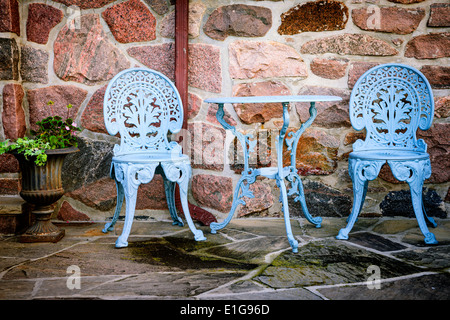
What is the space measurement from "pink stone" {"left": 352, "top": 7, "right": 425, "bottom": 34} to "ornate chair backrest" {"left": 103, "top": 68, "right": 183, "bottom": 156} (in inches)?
54.2

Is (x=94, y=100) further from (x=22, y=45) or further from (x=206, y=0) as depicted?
(x=206, y=0)

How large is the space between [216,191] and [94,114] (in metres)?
1.02

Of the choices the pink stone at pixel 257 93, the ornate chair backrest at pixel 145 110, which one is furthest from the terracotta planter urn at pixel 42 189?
the pink stone at pixel 257 93

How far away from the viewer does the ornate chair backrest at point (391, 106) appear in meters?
2.67

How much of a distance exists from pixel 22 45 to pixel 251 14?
1610mm

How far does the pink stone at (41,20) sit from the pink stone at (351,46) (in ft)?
5.71

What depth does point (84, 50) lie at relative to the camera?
290 centimetres

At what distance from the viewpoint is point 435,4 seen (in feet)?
9.31

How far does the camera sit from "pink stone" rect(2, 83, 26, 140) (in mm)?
2766

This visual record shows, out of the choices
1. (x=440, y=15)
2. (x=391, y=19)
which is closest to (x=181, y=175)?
(x=391, y=19)

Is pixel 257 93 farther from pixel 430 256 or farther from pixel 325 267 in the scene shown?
pixel 430 256

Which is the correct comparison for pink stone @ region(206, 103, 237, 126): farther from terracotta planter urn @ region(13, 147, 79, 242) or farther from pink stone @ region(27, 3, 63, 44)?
pink stone @ region(27, 3, 63, 44)

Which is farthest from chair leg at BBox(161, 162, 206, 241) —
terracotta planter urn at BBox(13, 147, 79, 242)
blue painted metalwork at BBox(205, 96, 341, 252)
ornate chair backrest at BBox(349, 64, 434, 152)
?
ornate chair backrest at BBox(349, 64, 434, 152)

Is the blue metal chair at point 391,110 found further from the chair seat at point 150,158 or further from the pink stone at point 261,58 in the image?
the chair seat at point 150,158
